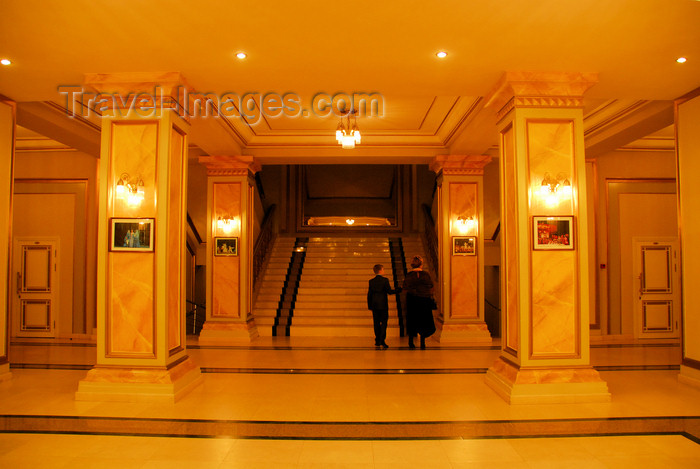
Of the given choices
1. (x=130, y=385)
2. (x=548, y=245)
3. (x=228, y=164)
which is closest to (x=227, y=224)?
(x=228, y=164)

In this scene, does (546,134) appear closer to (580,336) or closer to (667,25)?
(667,25)

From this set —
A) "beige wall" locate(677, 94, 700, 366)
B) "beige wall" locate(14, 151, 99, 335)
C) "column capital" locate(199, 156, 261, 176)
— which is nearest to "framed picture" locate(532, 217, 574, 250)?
"beige wall" locate(677, 94, 700, 366)

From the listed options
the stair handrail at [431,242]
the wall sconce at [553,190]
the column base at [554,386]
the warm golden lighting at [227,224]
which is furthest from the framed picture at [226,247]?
the wall sconce at [553,190]

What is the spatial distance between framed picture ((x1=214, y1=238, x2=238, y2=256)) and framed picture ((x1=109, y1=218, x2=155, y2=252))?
3.71m

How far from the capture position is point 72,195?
876 centimetres

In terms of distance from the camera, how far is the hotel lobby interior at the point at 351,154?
144 inches

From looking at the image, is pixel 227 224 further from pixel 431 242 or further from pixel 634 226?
pixel 634 226

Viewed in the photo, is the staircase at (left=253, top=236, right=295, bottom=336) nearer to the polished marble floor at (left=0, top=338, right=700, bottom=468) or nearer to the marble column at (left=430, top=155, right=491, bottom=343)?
the polished marble floor at (left=0, top=338, right=700, bottom=468)

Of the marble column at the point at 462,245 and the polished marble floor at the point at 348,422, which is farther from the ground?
the marble column at the point at 462,245

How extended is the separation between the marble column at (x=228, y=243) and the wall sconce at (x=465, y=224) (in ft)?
12.9

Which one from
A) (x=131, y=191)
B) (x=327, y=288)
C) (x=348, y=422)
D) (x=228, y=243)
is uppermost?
(x=131, y=191)

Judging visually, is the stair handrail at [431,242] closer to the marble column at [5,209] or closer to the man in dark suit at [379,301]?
the man in dark suit at [379,301]

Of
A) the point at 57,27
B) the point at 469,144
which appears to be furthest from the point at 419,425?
the point at 469,144

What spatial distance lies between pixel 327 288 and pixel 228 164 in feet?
12.0
